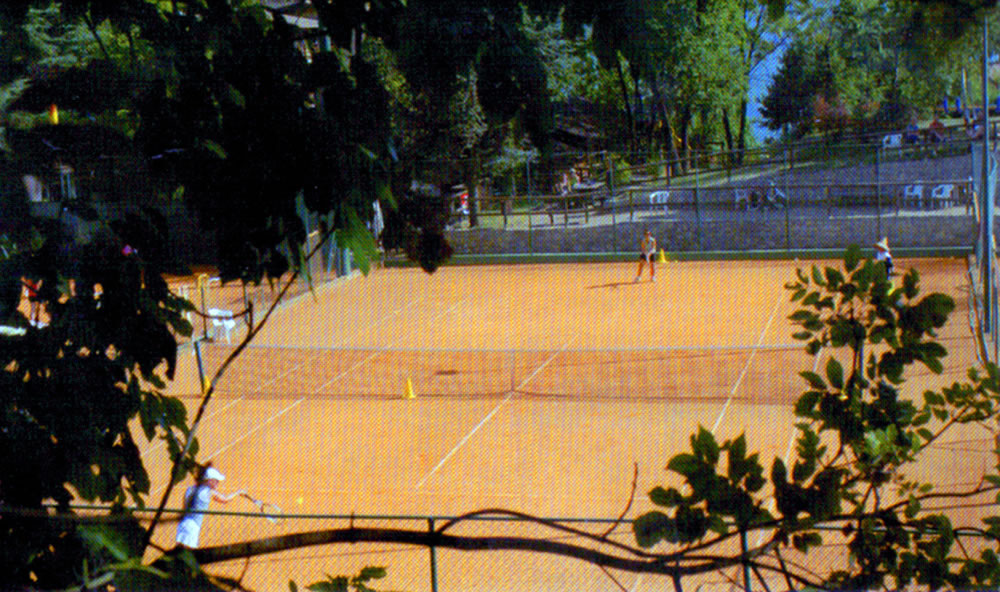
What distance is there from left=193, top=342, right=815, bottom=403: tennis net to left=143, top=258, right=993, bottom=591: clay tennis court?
5 cm

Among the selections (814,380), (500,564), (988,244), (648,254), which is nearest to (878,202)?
(648,254)

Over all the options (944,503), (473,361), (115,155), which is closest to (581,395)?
(473,361)

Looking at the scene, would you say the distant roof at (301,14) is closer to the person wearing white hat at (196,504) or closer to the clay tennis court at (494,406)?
the person wearing white hat at (196,504)

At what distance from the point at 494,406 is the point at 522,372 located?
6.64 ft

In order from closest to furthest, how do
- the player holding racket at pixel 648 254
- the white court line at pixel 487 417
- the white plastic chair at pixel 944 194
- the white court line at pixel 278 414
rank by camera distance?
the white court line at pixel 487 417, the white court line at pixel 278 414, the white plastic chair at pixel 944 194, the player holding racket at pixel 648 254

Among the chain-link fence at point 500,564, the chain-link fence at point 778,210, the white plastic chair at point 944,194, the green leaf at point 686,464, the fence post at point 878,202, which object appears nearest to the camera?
the green leaf at point 686,464

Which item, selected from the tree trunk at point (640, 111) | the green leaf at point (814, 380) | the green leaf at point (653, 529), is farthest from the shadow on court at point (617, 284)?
the green leaf at point (653, 529)

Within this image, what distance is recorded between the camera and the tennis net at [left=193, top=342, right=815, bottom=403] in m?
14.7

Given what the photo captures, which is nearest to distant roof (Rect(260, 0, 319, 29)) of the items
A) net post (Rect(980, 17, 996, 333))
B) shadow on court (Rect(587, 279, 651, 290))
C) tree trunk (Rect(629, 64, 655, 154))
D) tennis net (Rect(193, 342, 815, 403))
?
tree trunk (Rect(629, 64, 655, 154))

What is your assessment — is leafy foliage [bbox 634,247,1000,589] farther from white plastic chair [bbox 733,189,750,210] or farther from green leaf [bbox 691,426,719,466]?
white plastic chair [bbox 733,189,750,210]

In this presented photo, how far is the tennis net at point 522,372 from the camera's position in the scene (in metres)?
14.7

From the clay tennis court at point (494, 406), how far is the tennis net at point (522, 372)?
0.18ft

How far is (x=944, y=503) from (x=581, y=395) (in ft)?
22.1

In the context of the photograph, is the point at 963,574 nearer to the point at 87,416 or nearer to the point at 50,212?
the point at 87,416
